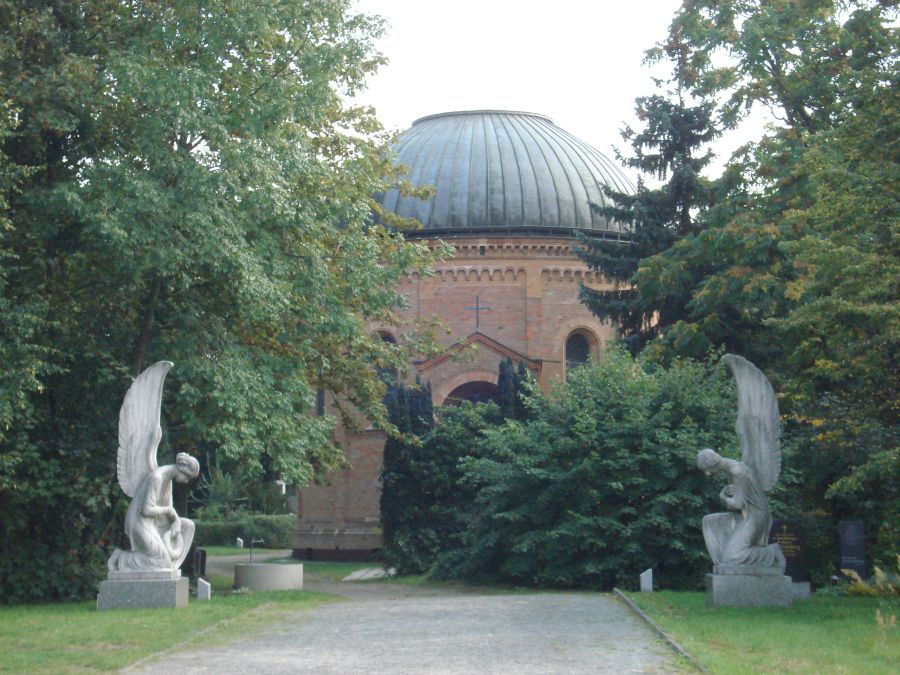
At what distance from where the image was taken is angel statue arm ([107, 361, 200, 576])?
15359mm

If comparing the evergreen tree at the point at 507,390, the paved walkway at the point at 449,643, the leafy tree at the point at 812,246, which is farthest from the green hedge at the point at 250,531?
the paved walkway at the point at 449,643

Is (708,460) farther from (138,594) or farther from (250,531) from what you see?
(250,531)

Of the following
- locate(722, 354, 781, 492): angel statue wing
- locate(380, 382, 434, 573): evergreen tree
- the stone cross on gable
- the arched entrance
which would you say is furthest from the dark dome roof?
locate(722, 354, 781, 492): angel statue wing

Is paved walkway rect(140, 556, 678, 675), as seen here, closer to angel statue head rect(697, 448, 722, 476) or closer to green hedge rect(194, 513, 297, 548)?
angel statue head rect(697, 448, 722, 476)

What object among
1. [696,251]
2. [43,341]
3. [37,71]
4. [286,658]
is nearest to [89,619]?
[286,658]

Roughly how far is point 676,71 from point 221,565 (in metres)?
19.8

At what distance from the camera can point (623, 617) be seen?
1402cm

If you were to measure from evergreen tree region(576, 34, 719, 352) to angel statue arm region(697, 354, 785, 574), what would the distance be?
12.6 meters

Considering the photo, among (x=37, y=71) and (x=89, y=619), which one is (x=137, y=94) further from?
(x=89, y=619)

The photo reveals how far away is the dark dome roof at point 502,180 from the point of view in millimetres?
37875

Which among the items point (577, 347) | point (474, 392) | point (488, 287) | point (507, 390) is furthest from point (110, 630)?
point (577, 347)

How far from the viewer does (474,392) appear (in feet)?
120

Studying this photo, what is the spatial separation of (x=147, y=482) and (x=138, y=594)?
5.11 feet

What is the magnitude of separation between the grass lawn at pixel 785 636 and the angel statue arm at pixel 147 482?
681 centimetres
